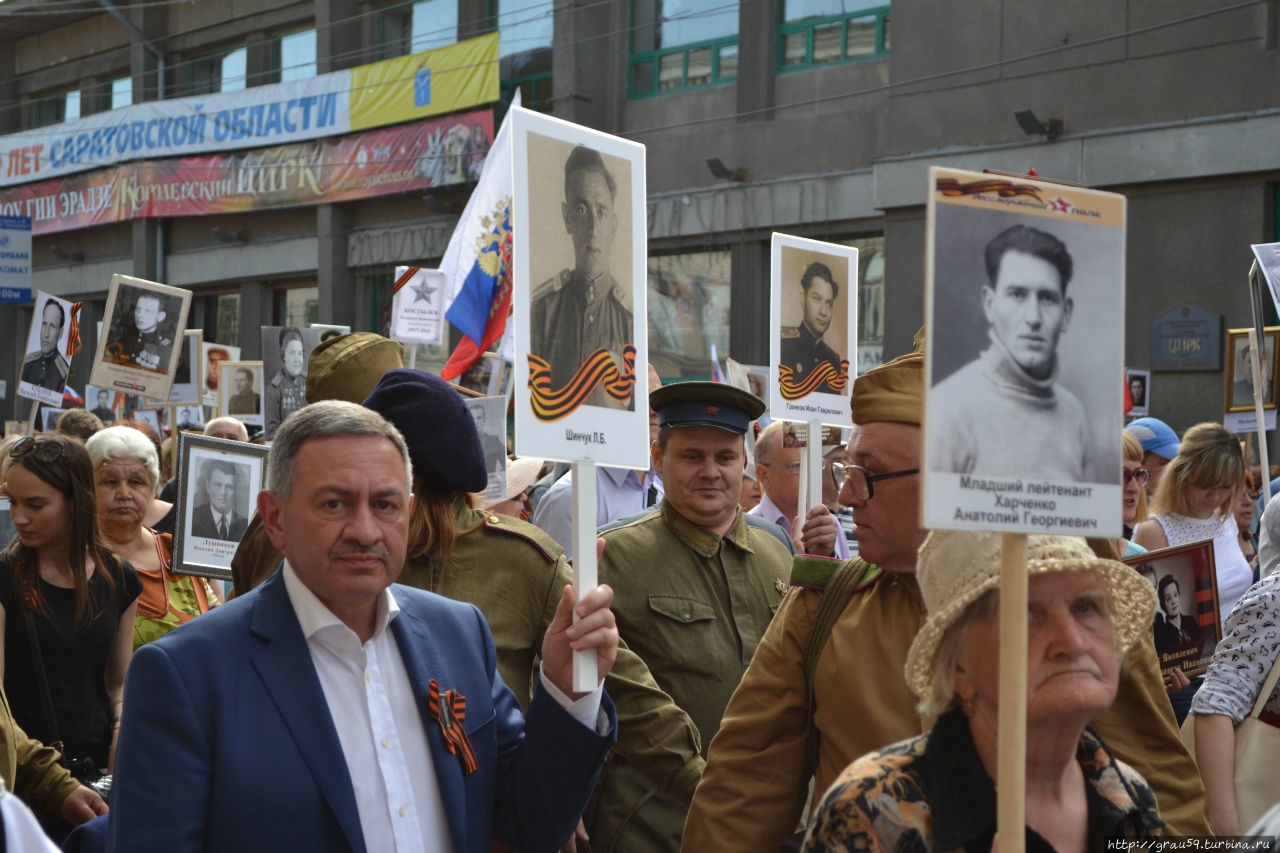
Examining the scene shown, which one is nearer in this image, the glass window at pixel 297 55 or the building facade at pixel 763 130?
the building facade at pixel 763 130

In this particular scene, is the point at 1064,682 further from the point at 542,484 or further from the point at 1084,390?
the point at 542,484

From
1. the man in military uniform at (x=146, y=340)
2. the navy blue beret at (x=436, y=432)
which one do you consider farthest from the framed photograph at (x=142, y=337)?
the navy blue beret at (x=436, y=432)

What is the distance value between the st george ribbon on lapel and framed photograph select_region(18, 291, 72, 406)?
32.8 feet

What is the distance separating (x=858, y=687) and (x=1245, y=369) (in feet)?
29.3

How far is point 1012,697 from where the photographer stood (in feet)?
6.88

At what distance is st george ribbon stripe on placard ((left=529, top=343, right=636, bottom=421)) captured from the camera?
9.80 feet

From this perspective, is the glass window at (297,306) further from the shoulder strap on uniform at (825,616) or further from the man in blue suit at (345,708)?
the man in blue suit at (345,708)

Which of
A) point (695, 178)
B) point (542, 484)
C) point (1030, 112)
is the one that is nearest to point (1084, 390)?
point (542, 484)

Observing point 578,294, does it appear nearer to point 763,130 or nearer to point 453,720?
point 453,720

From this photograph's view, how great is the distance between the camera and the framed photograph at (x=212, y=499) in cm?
557

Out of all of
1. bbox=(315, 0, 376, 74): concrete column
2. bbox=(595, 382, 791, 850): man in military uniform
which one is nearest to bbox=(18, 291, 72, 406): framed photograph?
bbox=(595, 382, 791, 850): man in military uniform

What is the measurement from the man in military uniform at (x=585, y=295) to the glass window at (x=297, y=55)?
28.9 m

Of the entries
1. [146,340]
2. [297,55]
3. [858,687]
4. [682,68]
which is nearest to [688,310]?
[682,68]

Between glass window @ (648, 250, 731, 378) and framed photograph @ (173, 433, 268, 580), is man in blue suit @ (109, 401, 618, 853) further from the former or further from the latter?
glass window @ (648, 250, 731, 378)
